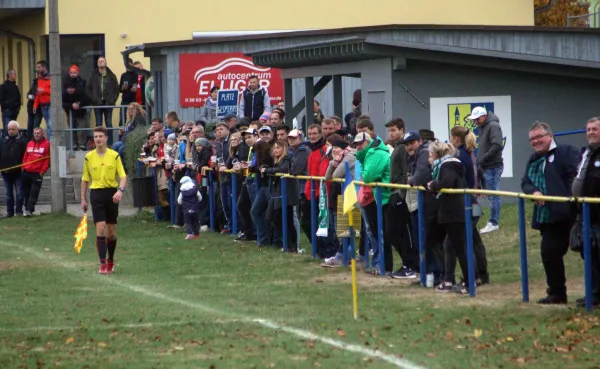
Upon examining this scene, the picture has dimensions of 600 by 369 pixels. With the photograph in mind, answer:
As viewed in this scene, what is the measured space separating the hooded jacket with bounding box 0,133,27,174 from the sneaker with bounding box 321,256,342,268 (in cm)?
1313

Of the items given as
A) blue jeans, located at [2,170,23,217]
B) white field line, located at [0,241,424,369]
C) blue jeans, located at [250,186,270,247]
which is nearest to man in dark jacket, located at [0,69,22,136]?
blue jeans, located at [2,170,23,217]

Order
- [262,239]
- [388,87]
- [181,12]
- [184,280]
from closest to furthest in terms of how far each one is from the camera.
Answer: [184,280] → [262,239] → [388,87] → [181,12]

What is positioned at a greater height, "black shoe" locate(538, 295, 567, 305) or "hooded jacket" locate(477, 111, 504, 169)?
"hooded jacket" locate(477, 111, 504, 169)

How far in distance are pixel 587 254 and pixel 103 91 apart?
905 inches

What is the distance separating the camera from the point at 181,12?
38.3 metres

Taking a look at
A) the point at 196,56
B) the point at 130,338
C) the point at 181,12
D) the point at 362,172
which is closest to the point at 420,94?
the point at 362,172

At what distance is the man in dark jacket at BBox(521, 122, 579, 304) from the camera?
12633 millimetres

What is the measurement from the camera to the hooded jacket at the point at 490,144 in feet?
63.8

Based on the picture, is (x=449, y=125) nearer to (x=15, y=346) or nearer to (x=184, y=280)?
(x=184, y=280)

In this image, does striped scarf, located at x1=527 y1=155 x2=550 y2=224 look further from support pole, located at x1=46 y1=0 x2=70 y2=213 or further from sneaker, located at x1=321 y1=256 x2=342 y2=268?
support pole, located at x1=46 y1=0 x2=70 y2=213

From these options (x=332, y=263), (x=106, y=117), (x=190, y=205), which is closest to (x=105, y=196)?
(x=332, y=263)

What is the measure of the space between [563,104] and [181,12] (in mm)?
16916

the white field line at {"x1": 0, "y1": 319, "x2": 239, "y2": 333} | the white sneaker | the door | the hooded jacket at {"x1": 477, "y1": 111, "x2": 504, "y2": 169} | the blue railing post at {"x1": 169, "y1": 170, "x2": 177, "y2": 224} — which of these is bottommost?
the white field line at {"x1": 0, "y1": 319, "x2": 239, "y2": 333}

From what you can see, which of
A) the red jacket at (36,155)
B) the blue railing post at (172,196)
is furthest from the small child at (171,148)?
the red jacket at (36,155)
